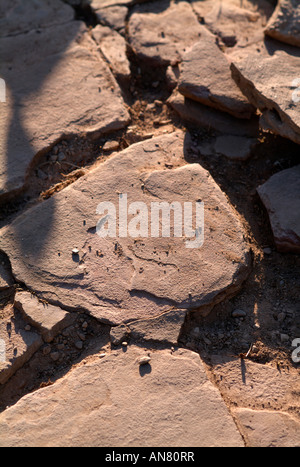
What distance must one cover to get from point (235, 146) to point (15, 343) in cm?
156

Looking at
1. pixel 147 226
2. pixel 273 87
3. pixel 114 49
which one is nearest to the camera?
pixel 147 226

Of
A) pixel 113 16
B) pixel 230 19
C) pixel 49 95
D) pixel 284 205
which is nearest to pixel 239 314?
pixel 284 205

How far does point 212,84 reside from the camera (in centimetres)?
263

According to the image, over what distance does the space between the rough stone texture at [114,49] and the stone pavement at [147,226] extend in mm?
11

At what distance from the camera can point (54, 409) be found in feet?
5.94

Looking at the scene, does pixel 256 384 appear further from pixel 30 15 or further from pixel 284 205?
pixel 30 15

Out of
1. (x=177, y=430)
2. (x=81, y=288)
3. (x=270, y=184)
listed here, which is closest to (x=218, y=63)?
(x=270, y=184)

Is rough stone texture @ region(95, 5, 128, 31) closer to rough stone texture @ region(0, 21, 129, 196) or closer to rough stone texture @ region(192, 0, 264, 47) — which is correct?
rough stone texture @ region(0, 21, 129, 196)

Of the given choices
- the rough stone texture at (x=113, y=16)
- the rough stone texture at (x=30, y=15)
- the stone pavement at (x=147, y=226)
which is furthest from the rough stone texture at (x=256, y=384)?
the rough stone texture at (x=30, y=15)

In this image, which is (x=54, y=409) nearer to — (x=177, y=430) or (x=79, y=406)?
(x=79, y=406)

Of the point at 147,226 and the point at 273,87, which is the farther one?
the point at 273,87

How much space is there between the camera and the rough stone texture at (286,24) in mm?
2650

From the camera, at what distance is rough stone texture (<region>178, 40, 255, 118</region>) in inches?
102

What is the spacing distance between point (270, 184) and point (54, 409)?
4.85ft
